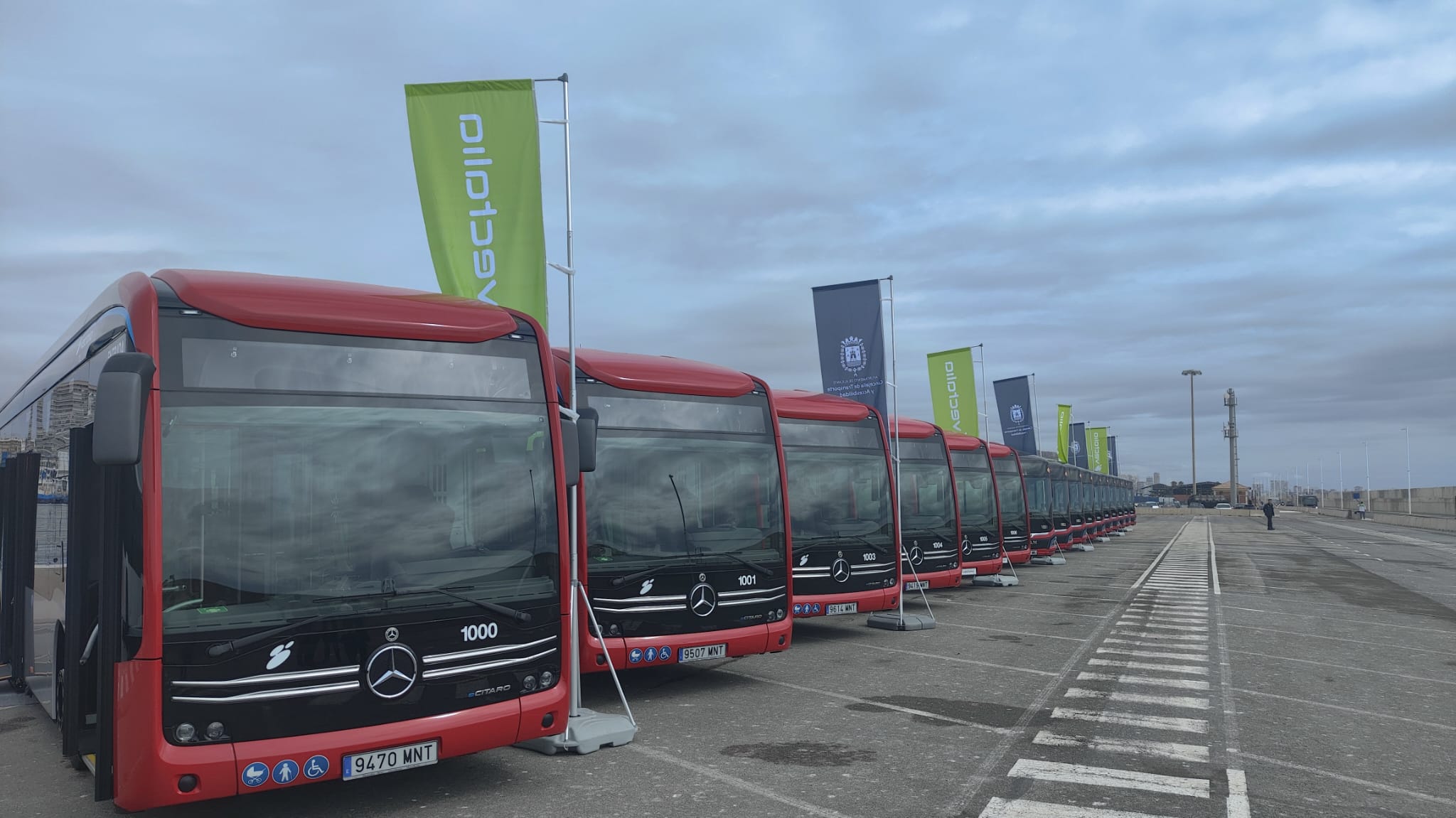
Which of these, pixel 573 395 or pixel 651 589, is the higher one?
pixel 573 395

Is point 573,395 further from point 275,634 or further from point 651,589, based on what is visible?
point 275,634

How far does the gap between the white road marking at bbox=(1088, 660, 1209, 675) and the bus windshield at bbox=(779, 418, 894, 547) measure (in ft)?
9.84

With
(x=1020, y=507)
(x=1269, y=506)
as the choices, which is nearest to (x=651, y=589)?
(x=1020, y=507)

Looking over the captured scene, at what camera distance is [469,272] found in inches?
328

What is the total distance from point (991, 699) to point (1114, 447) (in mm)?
76153

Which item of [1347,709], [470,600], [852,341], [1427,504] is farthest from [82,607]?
[1427,504]

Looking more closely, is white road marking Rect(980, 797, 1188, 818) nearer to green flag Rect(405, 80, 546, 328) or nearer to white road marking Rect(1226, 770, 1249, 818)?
white road marking Rect(1226, 770, 1249, 818)

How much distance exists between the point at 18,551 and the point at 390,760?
4770 millimetres

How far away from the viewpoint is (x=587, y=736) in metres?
7.33

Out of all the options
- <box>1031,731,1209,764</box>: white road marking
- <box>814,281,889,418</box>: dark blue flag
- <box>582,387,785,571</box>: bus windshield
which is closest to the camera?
<box>1031,731,1209,764</box>: white road marking

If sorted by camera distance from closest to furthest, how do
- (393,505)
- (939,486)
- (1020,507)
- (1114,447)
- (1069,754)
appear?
1. (393,505)
2. (1069,754)
3. (939,486)
4. (1020,507)
5. (1114,447)

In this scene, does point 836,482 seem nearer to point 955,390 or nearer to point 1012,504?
point 955,390

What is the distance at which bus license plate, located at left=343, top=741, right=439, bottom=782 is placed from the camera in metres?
5.29

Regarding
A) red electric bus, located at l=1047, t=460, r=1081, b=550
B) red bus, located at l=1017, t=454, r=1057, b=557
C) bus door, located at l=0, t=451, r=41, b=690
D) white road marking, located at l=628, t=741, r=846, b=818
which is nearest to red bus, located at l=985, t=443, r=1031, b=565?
red bus, located at l=1017, t=454, r=1057, b=557
